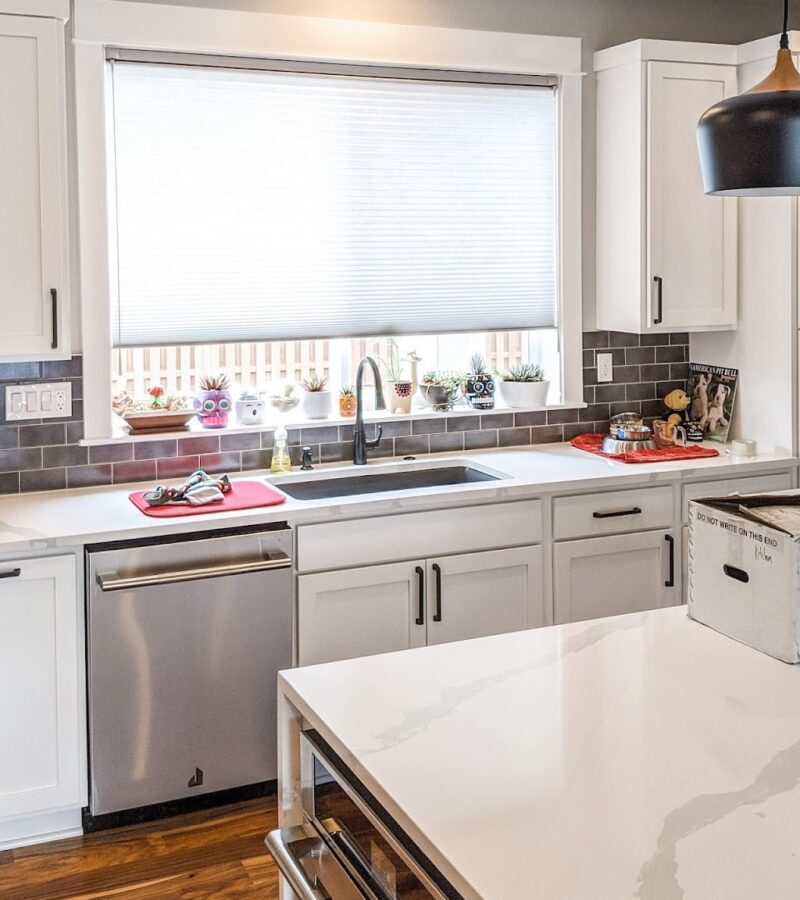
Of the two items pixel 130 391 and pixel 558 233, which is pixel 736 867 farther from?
pixel 558 233

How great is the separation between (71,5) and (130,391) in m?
1.27

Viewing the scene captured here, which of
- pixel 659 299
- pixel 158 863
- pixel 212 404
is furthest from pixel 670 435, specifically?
pixel 158 863

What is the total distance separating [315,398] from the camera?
3988mm

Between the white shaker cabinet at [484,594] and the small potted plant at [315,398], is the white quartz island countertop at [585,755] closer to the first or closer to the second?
the white shaker cabinet at [484,594]

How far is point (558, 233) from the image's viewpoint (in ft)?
14.1

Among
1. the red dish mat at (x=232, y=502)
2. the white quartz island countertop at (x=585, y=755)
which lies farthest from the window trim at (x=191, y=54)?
the white quartz island countertop at (x=585, y=755)

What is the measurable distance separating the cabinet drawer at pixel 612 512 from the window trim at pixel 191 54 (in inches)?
61.6

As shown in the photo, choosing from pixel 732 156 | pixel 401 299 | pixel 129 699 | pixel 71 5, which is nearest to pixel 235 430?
pixel 401 299

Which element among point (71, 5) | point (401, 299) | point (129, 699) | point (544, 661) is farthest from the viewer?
point (401, 299)

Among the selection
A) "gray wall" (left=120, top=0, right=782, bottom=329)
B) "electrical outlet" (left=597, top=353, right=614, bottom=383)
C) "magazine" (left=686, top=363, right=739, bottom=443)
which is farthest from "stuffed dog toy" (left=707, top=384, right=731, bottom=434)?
"gray wall" (left=120, top=0, right=782, bottom=329)

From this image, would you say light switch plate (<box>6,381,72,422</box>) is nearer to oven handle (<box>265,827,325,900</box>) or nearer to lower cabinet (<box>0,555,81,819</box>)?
lower cabinet (<box>0,555,81,819</box>)

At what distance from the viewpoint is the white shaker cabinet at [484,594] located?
11.7ft

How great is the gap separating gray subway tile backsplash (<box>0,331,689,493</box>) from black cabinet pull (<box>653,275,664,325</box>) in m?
0.35

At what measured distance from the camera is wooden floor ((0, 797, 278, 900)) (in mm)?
2893
